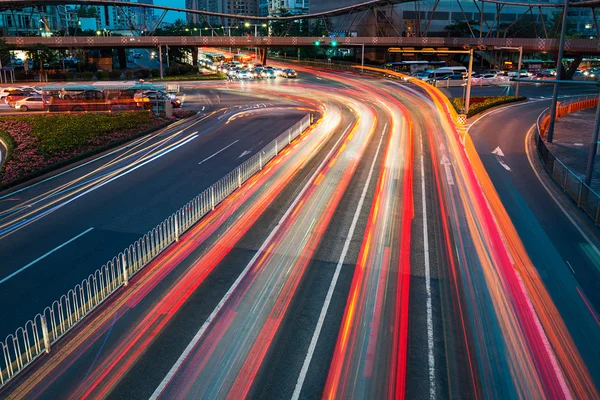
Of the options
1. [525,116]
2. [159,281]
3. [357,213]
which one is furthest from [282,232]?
[525,116]

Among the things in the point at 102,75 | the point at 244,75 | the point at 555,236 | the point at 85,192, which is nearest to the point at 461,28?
the point at 244,75

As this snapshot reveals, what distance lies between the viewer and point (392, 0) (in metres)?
101

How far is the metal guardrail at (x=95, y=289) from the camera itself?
11219 mm

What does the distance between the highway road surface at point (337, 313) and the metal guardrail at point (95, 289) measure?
330 mm

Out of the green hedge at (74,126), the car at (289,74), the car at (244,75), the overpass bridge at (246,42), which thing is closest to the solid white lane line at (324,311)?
the green hedge at (74,126)

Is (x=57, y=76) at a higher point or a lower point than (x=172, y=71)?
lower

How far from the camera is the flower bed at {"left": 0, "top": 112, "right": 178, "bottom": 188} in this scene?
27812 mm

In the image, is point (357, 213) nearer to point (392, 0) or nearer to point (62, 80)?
point (62, 80)

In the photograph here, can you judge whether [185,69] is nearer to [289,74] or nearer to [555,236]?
[289,74]

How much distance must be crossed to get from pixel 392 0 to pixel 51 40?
197 feet

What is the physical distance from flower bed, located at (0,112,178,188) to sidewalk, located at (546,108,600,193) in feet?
87.6

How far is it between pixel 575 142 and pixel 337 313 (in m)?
30.3

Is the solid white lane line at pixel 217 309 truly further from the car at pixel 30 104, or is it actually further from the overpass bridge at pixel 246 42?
the overpass bridge at pixel 246 42

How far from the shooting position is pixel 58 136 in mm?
33844
